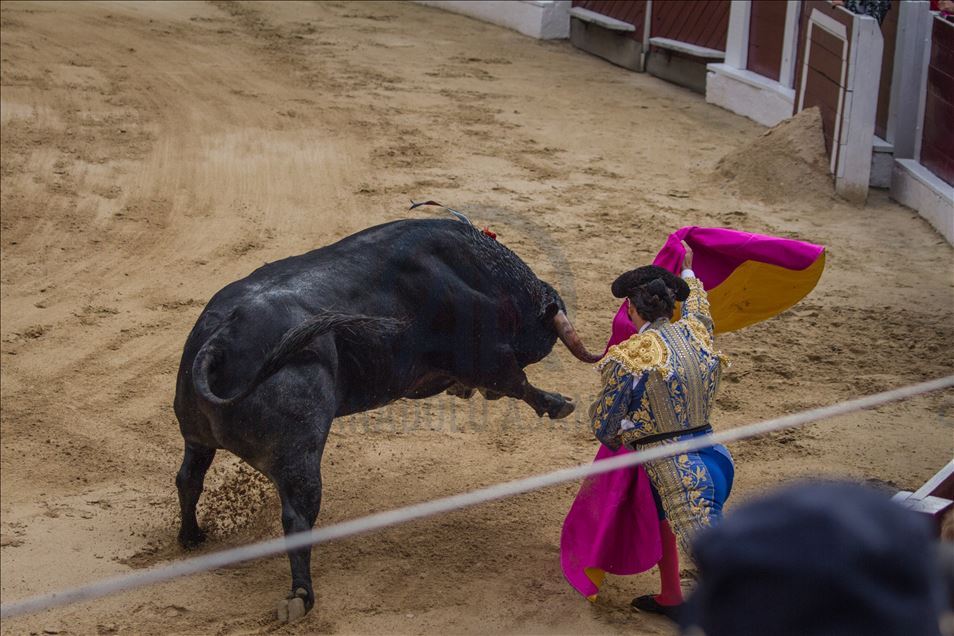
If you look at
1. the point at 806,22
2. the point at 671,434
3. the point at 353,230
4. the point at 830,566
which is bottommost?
the point at 353,230

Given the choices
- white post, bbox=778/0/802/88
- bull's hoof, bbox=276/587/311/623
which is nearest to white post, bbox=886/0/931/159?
white post, bbox=778/0/802/88

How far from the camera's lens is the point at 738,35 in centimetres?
1065

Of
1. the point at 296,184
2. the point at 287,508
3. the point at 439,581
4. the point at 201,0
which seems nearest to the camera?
the point at 287,508

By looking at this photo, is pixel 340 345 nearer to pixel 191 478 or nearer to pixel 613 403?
pixel 191 478

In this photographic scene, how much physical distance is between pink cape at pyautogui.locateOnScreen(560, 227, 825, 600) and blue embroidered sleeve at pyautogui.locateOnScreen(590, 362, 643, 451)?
0.24 m

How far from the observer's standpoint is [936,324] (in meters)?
6.17

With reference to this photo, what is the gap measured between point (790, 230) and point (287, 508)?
192 inches

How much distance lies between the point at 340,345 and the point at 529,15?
10.2 m

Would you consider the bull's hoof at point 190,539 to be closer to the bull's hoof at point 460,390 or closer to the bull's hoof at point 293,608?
the bull's hoof at point 293,608

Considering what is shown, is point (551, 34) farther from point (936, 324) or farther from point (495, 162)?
point (936, 324)

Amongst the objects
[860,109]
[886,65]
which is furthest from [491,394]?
[886,65]

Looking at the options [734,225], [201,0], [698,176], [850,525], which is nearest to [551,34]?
[201,0]

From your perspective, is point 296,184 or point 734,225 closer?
point 734,225

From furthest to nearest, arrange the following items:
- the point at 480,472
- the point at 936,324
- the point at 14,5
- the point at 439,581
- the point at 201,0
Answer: the point at 201,0 < the point at 14,5 < the point at 936,324 < the point at 480,472 < the point at 439,581
